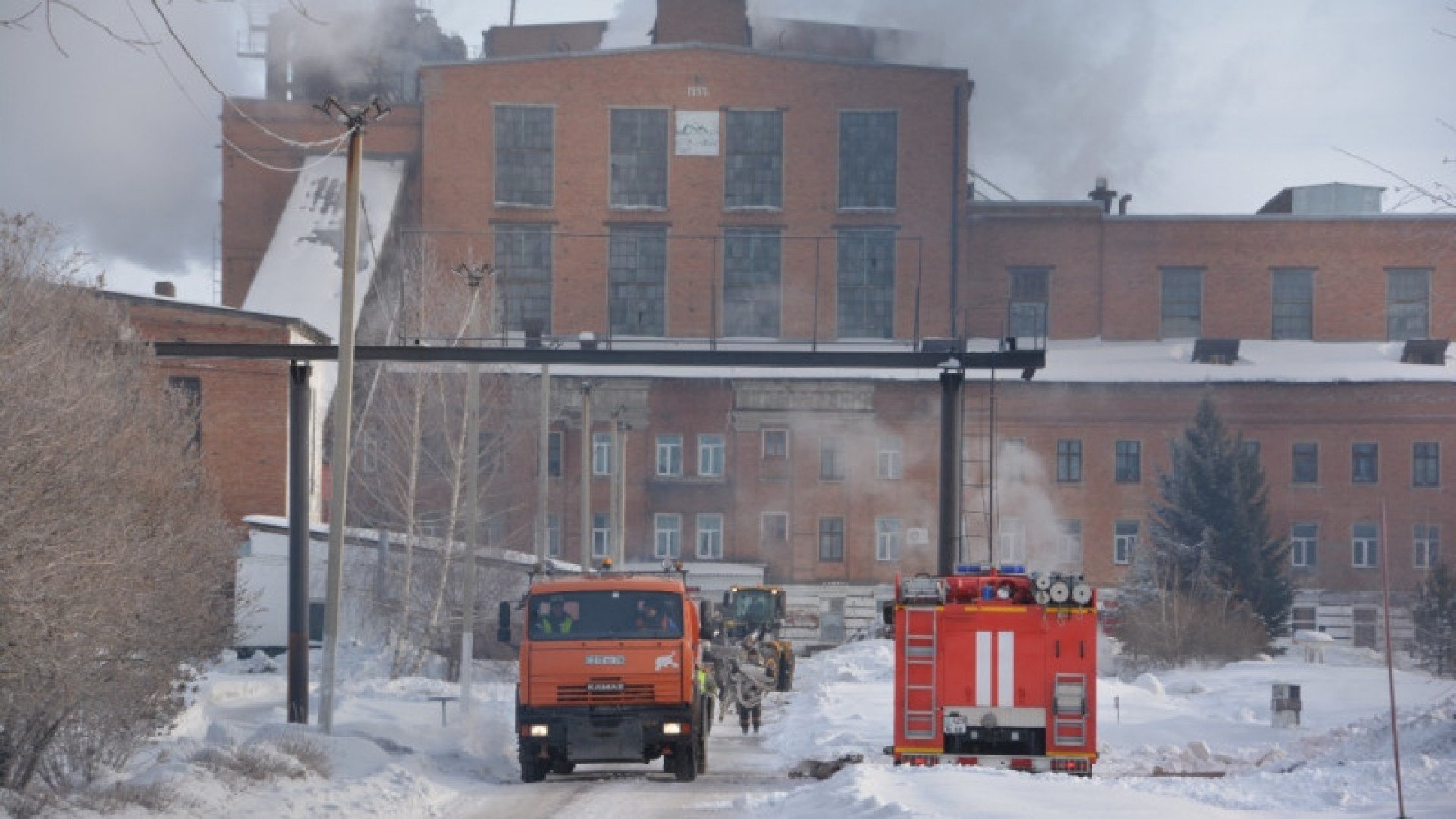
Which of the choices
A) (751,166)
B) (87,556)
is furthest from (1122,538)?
(87,556)

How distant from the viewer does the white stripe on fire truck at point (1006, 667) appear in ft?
68.6

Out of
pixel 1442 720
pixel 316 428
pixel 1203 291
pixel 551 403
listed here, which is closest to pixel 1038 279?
pixel 1203 291

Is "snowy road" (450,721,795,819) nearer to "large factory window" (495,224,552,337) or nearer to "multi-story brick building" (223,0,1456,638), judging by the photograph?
"multi-story brick building" (223,0,1456,638)

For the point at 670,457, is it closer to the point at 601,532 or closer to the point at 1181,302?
the point at 601,532

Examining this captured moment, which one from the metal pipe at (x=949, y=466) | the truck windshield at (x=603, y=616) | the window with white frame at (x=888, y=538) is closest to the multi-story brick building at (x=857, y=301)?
the window with white frame at (x=888, y=538)

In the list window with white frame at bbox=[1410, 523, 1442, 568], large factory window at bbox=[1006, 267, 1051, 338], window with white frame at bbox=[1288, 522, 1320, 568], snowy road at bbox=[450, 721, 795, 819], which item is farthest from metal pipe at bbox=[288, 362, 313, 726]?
window with white frame at bbox=[1410, 523, 1442, 568]

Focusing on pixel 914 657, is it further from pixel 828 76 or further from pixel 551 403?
pixel 828 76

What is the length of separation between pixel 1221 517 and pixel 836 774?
1976 inches

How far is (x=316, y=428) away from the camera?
2221 inches

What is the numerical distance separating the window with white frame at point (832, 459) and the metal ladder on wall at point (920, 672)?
50.5 m

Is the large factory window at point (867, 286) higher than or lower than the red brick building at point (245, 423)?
higher

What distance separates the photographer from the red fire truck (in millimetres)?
20828

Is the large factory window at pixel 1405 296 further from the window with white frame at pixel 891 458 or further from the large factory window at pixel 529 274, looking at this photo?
the large factory window at pixel 529 274

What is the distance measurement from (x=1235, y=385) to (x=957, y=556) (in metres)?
46.6
